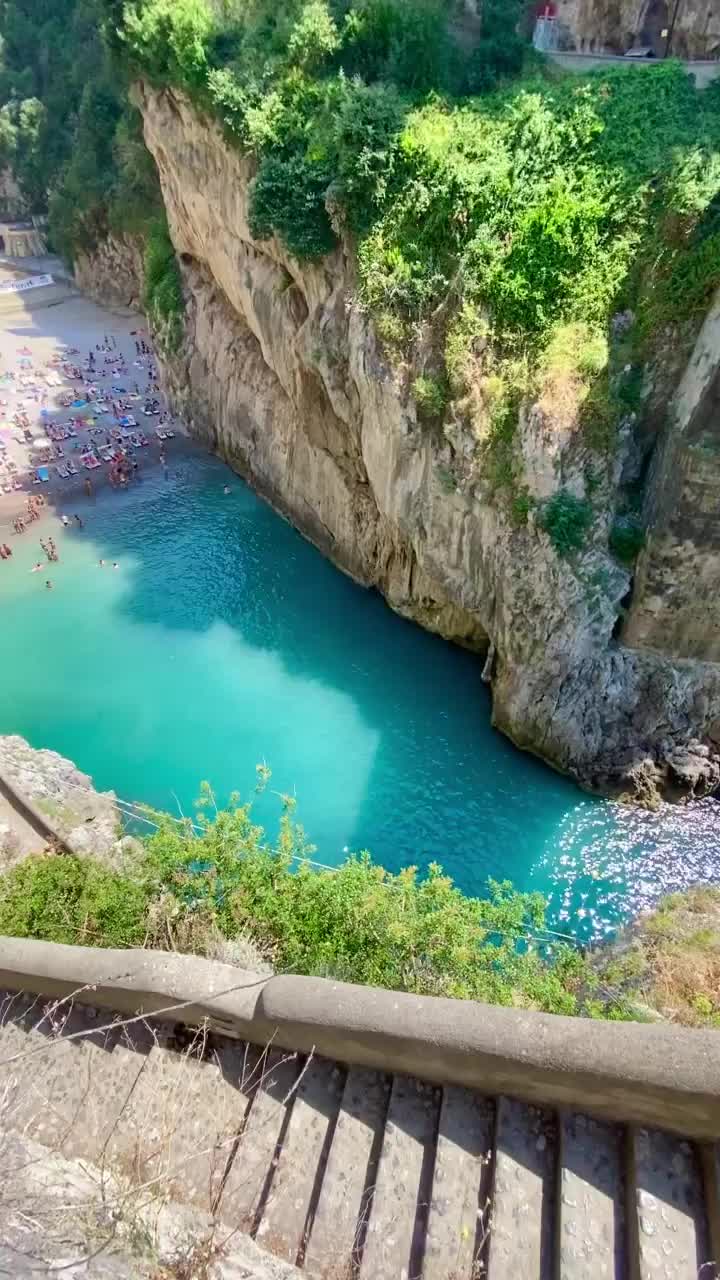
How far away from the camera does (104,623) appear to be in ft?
62.8

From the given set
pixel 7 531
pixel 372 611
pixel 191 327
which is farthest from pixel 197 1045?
pixel 191 327

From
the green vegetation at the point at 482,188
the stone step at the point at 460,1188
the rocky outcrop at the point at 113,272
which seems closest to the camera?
the stone step at the point at 460,1188

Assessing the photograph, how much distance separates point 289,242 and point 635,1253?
16977 millimetres

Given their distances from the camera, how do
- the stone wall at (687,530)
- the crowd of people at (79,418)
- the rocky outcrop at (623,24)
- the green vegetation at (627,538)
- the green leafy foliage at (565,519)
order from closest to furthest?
the stone wall at (687,530)
the green leafy foliage at (565,519)
the green vegetation at (627,538)
the rocky outcrop at (623,24)
the crowd of people at (79,418)

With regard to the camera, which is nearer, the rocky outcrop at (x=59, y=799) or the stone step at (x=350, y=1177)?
the stone step at (x=350, y=1177)

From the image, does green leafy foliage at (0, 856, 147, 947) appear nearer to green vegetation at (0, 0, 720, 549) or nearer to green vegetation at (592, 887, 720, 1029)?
green vegetation at (592, 887, 720, 1029)

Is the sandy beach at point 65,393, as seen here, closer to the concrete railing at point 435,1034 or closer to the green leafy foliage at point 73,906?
the green leafy foliage at point 73,906

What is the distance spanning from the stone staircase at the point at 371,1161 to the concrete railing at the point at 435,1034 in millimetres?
122

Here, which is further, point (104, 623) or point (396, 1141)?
point (104, 623)

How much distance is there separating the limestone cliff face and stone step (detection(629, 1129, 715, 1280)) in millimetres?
10996

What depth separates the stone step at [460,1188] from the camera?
3467 mm

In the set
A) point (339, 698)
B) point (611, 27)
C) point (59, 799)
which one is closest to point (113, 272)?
point (611, 27)

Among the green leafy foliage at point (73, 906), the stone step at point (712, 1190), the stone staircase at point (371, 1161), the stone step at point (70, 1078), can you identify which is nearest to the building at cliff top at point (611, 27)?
the green leafy foliage at point (73, 906)

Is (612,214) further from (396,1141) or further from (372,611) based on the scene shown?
(396,1141)
